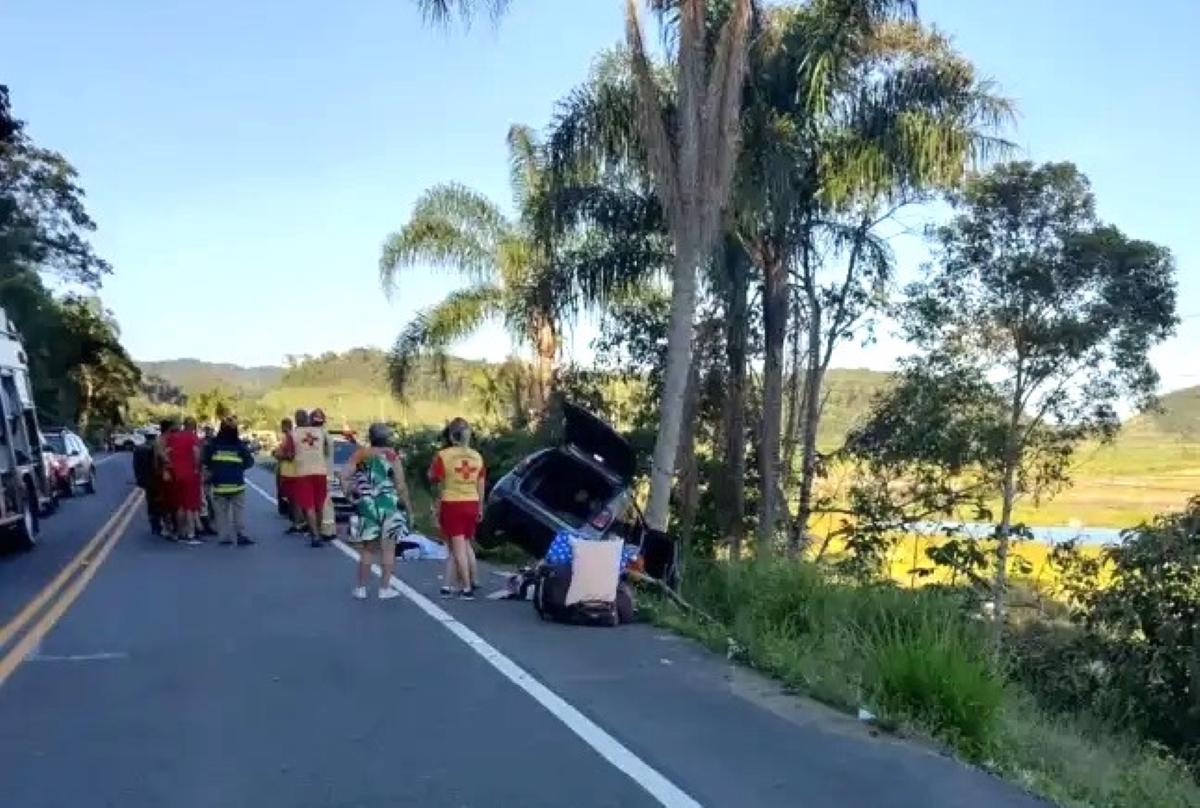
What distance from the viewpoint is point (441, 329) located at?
29906mm

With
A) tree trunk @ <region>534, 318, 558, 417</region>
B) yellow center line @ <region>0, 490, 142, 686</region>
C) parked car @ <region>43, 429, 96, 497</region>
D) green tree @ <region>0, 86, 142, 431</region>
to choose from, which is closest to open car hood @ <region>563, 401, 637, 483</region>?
yellow center line @ <region>0, 490, 142, 686</region>

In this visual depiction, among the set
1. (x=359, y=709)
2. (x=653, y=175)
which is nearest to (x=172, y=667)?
(x=359, y=709)

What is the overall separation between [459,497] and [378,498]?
0.80 m

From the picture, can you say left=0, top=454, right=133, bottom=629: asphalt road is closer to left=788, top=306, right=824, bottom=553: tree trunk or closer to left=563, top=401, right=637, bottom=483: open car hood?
left=563, top=401, right=637, bottom=483: open car hood

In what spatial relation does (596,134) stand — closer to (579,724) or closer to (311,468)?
(311,468)

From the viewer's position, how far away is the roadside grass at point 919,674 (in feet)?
26.2

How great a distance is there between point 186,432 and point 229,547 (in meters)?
2.21

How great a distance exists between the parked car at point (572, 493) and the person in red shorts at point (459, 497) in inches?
40.5

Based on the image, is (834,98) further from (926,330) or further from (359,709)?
(359,709)

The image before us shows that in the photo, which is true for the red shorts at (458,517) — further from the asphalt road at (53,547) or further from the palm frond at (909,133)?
the palm frond at (909,133)

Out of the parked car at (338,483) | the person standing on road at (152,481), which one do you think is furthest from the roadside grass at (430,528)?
the person standing on road at (152,481)

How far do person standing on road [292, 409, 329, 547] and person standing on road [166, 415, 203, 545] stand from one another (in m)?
1.50

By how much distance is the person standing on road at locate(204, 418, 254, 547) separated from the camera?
2016 cm

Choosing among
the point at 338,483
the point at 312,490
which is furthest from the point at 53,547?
the point at 338,483
